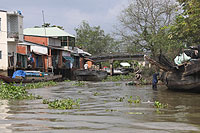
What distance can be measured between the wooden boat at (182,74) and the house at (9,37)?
1707cm

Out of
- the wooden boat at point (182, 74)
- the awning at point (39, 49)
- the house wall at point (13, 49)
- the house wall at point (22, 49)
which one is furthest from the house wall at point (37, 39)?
the wooden boat at point (182, 74)

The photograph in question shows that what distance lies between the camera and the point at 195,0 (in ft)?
47.2

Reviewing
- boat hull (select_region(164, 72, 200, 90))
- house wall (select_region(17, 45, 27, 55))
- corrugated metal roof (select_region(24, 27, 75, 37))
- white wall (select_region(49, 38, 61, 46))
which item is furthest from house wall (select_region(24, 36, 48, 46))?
boat hull (select_region(164, 72, 200, 90))

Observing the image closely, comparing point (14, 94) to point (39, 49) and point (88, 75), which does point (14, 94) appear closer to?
point (88, 75)

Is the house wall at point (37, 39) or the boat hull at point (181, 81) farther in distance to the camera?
the house wall at point (37, 39)

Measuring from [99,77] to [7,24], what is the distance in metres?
13.2

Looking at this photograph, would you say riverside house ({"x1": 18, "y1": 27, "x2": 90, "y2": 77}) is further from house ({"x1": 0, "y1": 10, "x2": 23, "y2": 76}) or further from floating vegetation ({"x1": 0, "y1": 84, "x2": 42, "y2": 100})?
floating vegetation ({"x1": 0, "y1": 84, "x2": 42, "y2": 100})

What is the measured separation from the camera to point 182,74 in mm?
14773

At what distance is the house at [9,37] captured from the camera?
28.2 metres

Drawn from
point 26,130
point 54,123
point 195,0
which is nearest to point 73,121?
point 54,123

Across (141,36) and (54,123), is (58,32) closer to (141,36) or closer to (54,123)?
(141,36)

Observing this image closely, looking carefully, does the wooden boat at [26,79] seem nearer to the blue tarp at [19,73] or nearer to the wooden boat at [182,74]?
the blue tarp at [19,73]

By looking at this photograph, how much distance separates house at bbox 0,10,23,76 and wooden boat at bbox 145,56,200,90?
56.0 feet

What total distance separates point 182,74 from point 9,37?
19.9 meters
